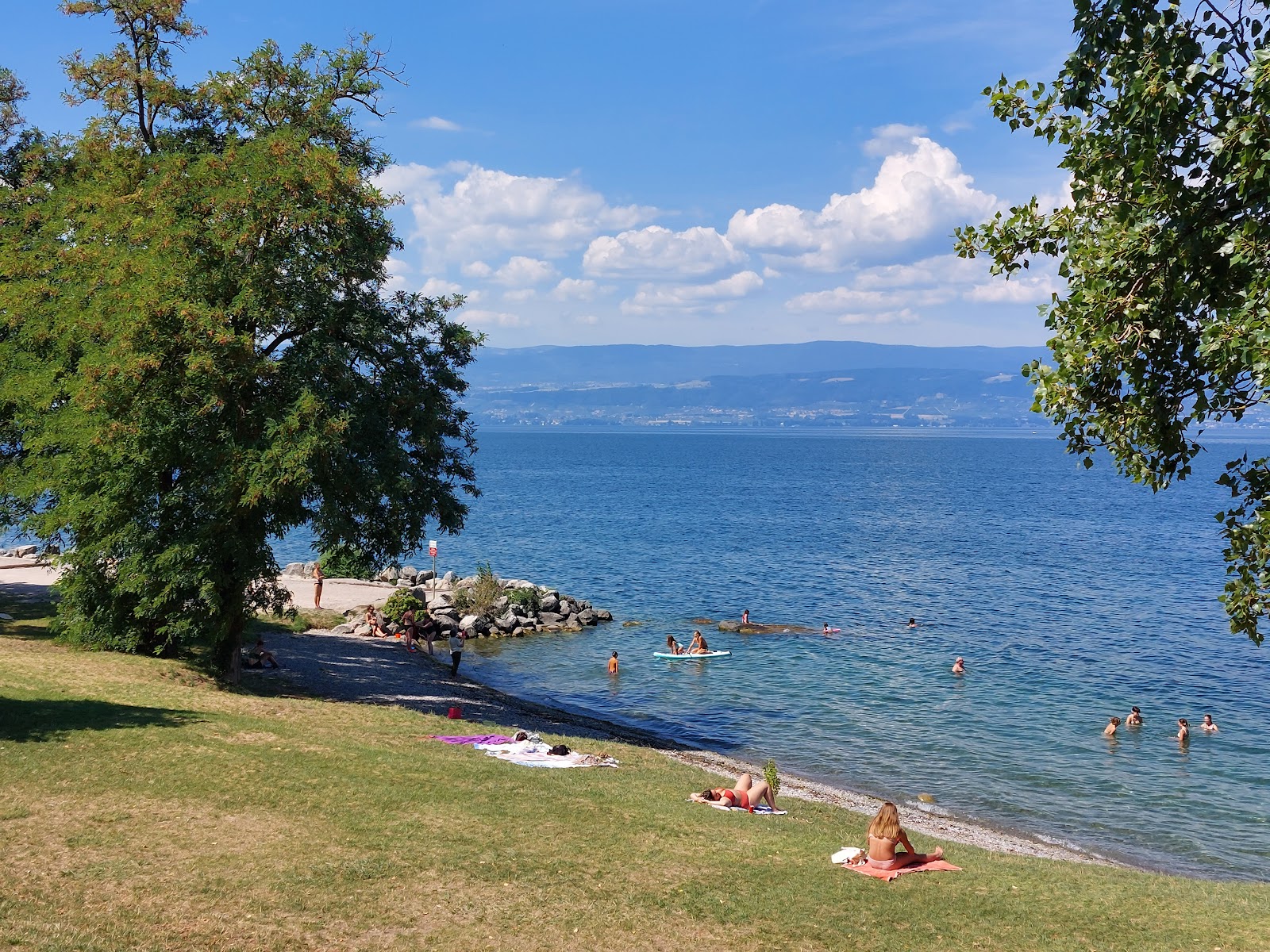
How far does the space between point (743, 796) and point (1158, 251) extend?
13.0 metres

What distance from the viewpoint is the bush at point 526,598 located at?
169ft

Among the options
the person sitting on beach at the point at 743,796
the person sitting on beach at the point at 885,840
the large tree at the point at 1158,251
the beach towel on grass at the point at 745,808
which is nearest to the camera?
the large tree at the point at 1158,251

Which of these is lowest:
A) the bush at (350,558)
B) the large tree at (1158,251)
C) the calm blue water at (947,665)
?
the calm blue water at (947,665)

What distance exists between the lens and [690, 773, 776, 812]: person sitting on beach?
772 inches

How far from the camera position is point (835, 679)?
40406 mm

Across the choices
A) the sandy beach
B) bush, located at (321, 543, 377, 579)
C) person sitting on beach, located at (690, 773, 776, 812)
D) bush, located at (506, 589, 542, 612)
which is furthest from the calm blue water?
bush, located at (321, 543, 377, 579)

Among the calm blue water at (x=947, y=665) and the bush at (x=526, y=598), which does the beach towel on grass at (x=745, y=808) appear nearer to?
the calm blue water at (x=947, y=665)

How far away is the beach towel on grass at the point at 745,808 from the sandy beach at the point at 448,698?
4656mm

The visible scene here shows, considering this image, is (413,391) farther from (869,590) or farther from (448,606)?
(869,590)

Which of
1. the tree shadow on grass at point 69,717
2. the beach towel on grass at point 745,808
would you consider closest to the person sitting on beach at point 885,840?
the beach towel on grass at point 745,808

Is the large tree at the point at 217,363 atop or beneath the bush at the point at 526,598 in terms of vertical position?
atop

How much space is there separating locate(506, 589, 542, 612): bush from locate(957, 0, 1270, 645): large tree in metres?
40.8

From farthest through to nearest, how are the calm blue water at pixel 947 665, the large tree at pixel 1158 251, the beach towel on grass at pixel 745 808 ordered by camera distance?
the calm blue water at pixel 947 665, the beach towel on grass at pixel 745 808, the large tree at pixel 1158 251

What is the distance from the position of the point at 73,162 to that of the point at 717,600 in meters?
39.2
